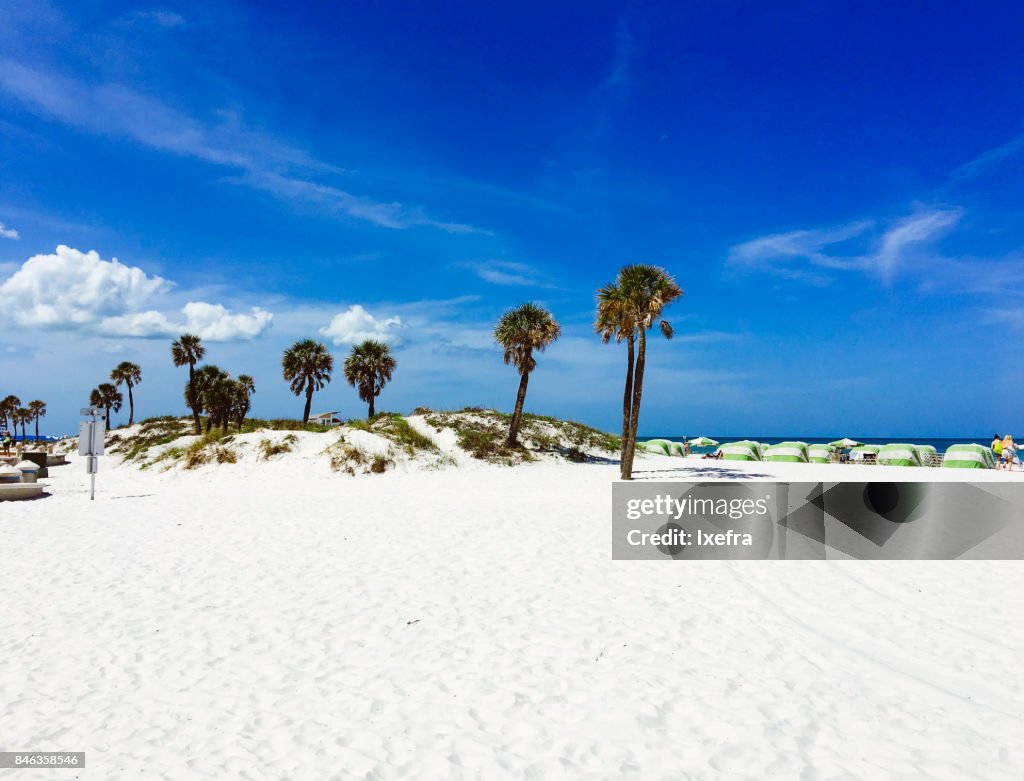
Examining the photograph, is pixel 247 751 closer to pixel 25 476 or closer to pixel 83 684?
pixel 83 684

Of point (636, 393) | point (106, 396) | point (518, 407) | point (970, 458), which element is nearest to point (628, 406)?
point (636, 393)

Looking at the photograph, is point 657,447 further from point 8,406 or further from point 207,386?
point 8,406

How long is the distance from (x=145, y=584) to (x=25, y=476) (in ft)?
59.5

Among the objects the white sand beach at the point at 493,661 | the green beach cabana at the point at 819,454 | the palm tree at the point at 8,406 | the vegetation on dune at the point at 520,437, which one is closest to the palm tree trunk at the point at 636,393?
the vegetation on dune at the point at 520,437

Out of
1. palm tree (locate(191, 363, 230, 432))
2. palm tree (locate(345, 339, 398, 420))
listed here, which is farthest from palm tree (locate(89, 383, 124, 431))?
palm tree (locate(345, 339, 398, 420))

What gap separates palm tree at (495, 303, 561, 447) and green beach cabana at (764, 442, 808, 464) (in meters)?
18.0

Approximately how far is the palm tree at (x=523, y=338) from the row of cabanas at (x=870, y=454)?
13672 mm

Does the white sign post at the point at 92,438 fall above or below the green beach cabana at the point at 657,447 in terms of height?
above

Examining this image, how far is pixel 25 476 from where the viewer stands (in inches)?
854

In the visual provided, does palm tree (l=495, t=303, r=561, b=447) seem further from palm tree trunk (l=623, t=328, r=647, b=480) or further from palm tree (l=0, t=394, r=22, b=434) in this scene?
palm tree (l=0, t=394, r=22, b=434)

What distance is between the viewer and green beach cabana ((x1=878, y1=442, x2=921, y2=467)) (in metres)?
35.3

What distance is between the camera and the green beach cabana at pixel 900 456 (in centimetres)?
3534

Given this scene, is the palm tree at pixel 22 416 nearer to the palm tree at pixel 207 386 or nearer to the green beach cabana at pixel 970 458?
the palm tree at pixel 207 386

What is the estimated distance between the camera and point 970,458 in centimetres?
3281
